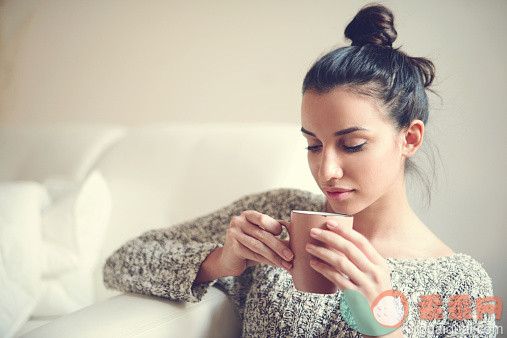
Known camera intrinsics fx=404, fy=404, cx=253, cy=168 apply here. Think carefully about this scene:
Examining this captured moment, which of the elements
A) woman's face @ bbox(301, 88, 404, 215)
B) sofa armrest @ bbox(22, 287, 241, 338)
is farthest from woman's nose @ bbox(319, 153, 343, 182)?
sofa armrest @ bbox(22, 287, 241, 338)

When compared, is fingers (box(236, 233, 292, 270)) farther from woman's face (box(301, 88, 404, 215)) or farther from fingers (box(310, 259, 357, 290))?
woman's face (box(301, 88, 404, 215))

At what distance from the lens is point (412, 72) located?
854 millimetres

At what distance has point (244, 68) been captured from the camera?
166 centimetres

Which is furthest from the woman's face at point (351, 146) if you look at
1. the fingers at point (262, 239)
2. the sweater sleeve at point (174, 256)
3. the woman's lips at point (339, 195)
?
the sweater sleeve at point (174, 256)

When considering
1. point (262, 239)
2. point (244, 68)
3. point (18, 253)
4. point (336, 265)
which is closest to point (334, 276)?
point (336, 265)

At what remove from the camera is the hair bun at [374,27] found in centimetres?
87

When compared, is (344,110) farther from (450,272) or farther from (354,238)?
(450,272)

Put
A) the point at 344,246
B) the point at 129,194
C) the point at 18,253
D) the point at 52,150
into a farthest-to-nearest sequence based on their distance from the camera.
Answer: the point at 52,150 < the point at 129,194 < the point at 18,253 < the point at 344,246

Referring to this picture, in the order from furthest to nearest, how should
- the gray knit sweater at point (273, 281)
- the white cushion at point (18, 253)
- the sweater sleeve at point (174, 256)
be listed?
the white cushion at point (18, 253), the sweater sleeve at point (174, 256), the gray knit sweater at point (273, 281)

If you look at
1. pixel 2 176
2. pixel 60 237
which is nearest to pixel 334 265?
pixel 60 237

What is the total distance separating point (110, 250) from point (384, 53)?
1.07 meters

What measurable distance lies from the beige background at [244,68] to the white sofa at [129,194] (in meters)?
0.33

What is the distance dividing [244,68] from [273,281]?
1.01 metres

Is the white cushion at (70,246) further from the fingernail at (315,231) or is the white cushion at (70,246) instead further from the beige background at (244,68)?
the fingernail at (315,231)
